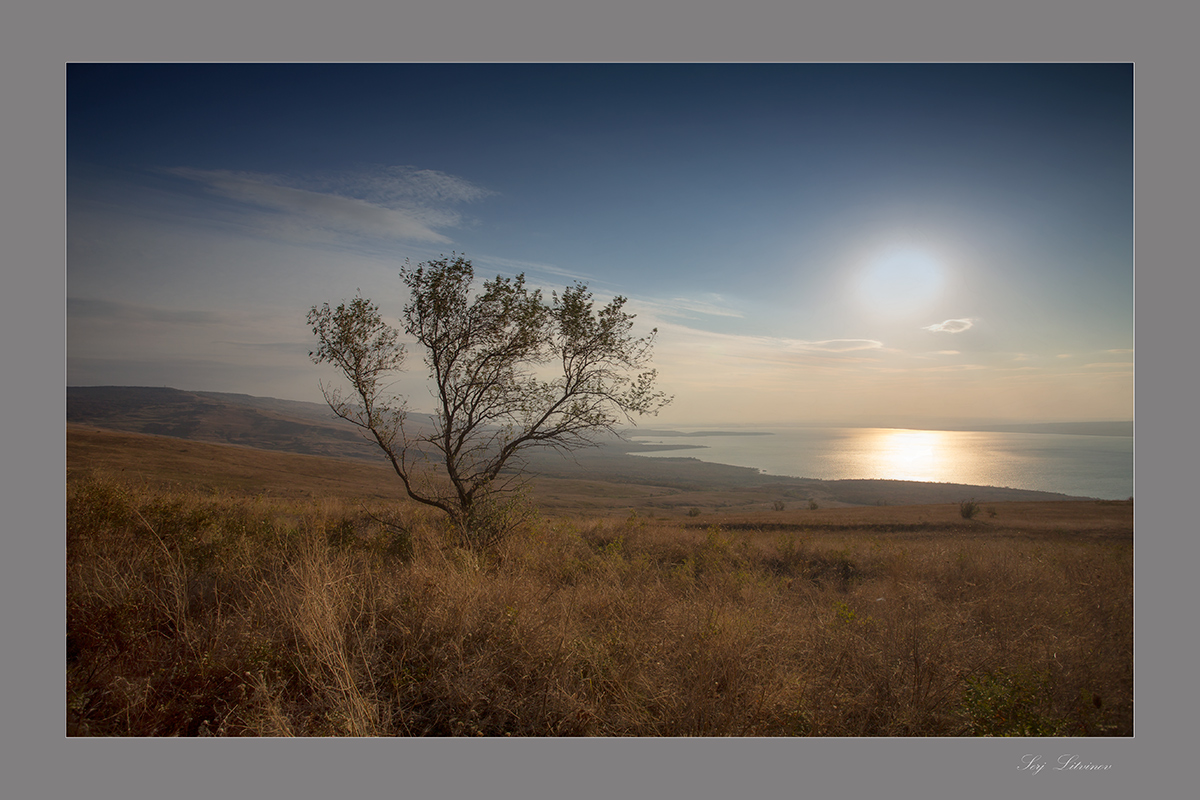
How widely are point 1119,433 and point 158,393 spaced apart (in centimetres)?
13375

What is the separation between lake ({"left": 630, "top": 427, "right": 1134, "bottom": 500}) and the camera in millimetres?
7629

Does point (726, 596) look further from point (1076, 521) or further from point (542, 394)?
point (1076, 521)

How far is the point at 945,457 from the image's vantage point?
299 feet

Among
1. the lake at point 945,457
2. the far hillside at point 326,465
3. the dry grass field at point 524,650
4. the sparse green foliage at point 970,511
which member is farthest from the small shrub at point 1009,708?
the sparse green foliage at point 970,511

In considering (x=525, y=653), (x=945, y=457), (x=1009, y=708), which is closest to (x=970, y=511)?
(x=1009, y=708)

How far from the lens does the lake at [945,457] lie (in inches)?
300

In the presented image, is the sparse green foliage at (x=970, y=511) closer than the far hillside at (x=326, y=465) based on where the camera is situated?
Yes

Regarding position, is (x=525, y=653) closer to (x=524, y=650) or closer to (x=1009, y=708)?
(x=524, y=650)

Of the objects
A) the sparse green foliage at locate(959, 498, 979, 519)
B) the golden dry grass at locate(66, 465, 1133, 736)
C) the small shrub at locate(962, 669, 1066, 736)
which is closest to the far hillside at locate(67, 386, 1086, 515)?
the golden dry grass at locate(66, 465, 1133, 736)

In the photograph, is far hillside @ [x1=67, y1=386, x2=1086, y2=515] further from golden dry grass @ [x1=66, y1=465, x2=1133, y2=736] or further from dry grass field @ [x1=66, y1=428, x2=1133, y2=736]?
golden dry grass @ [x1=66, y1=465, x2=1133, y2=736]

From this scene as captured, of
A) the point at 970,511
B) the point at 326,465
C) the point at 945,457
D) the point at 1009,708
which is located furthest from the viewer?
the point at 945,457

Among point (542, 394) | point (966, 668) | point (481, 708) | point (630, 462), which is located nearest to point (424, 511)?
point (542, 394)

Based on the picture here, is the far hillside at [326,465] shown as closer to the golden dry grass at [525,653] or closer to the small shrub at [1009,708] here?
the golden dry grass at [525,653]

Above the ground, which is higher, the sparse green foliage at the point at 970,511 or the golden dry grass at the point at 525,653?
the golden dry grass at the point at 525,653
